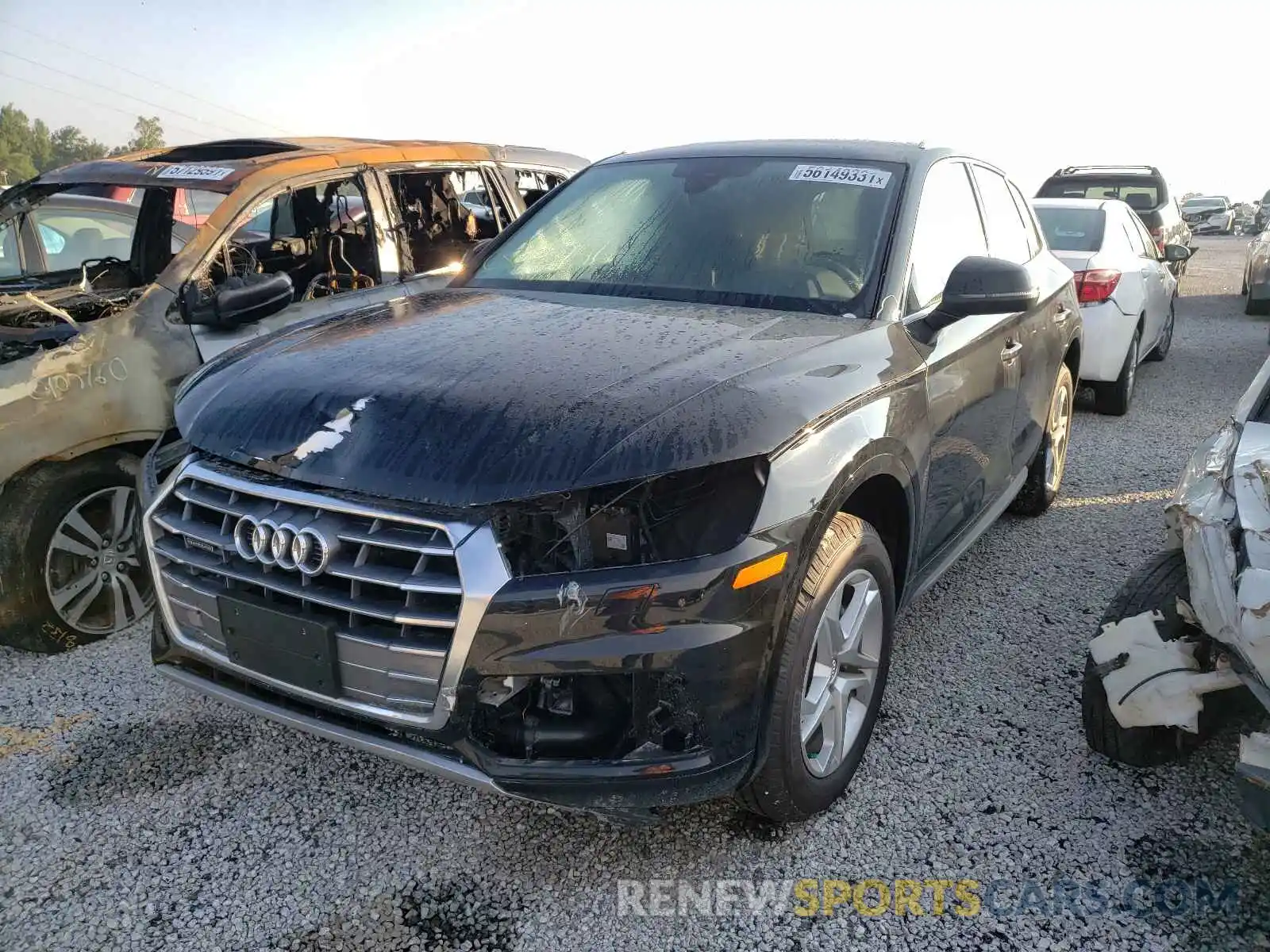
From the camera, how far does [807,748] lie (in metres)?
2.47

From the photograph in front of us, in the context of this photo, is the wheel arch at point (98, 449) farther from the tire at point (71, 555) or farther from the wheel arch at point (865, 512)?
the wheel arch at point (865, 512)

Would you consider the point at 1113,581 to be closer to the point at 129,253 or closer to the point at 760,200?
the point at 760,200

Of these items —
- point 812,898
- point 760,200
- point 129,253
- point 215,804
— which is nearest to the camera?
point 812,898

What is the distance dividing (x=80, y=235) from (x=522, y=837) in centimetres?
443

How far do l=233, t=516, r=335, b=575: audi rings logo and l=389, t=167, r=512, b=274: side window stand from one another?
2810 millimetres

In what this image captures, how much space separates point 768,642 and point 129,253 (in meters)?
4.38

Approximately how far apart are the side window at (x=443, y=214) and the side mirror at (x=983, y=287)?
290 centimetres

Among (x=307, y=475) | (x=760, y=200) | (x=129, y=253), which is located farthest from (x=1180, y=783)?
(x=129, y=253)

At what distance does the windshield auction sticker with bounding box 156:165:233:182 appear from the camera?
4074mm

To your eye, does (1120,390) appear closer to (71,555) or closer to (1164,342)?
(1164,342)

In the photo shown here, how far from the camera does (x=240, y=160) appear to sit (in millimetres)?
4262

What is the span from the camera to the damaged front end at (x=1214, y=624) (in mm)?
2143

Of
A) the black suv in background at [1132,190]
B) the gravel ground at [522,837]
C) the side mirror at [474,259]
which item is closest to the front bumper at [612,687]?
the gravel ground at [522,837]

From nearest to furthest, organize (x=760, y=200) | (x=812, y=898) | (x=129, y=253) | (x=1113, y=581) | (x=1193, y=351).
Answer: (x=812, y=898)
(x=760, y=200)
(x=1113, y=581)
(x=129, y=253)
(x=1193, y=351)
